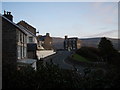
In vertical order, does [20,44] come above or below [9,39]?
below

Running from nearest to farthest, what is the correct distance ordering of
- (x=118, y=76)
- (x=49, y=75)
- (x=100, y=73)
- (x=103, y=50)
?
1. (x=118, y=76)
2. (x=100, y=73)
3. (x=49, y=75)
4. (x=103, y=50)

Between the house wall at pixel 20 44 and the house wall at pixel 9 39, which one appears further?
the house wall at pixel 20 44

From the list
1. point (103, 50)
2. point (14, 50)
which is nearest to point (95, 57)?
point (103, 50)

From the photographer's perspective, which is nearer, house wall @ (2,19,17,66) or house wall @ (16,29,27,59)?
house wall @ (2,19,17,66)

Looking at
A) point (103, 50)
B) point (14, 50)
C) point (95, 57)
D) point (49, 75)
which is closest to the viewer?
point (49, 75)

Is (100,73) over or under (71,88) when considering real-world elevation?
over

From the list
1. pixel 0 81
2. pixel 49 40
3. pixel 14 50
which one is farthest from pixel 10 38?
pixel 49 40

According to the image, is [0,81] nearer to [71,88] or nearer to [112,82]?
[71,88]

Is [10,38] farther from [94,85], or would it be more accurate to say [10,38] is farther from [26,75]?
[94,85]

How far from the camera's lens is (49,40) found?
231 feet

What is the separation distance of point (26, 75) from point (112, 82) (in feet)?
12.4

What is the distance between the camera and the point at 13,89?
8766 mm

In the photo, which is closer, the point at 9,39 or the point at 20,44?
the point at 9,39

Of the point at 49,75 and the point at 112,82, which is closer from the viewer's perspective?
the point at 112,82
